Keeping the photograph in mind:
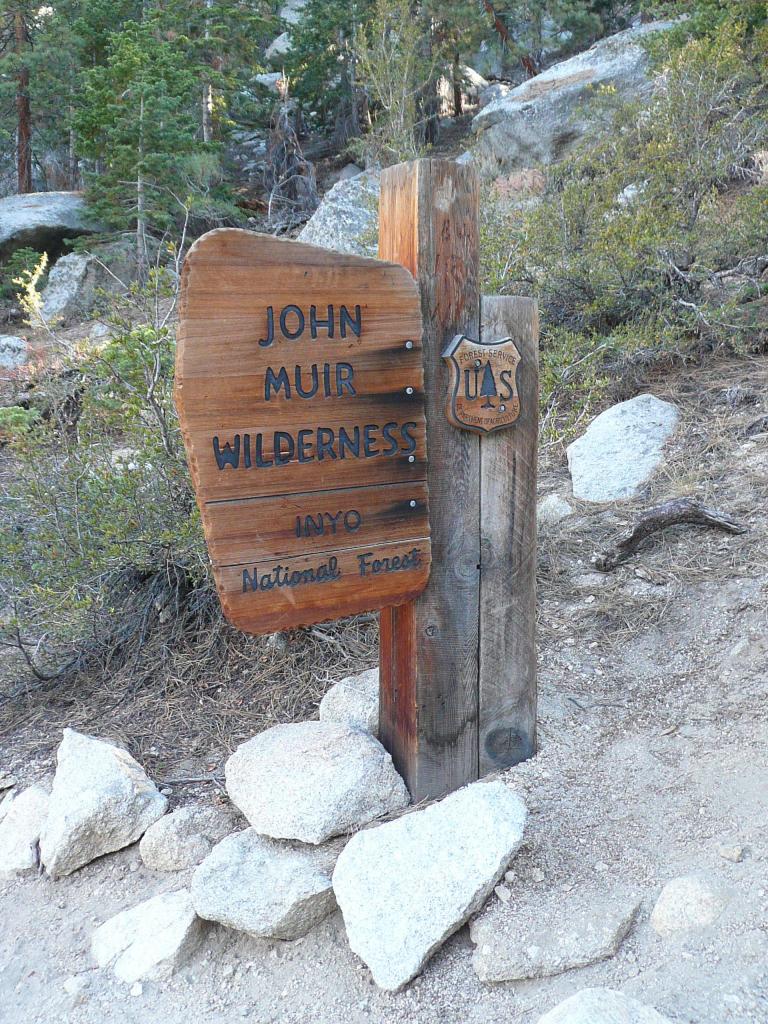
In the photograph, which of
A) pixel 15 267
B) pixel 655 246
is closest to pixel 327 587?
pixel 655 246

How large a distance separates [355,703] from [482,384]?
128 centimetres

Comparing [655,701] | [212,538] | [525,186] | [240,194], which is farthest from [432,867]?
[240,194]

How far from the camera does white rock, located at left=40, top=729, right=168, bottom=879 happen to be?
265 centimetres

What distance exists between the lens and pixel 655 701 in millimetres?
3057

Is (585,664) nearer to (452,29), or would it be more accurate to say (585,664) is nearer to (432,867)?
(432,867)

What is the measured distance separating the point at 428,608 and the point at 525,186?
763 centimetres

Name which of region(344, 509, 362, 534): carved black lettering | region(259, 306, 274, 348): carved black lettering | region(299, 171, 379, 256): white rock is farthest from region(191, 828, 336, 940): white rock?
region(299, 171, 379, 256): white rock

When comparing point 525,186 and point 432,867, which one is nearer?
point 432,867

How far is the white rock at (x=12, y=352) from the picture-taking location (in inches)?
433

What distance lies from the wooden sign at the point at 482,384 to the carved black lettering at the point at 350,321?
0.30 meters

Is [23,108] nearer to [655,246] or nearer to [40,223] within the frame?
[40,223]

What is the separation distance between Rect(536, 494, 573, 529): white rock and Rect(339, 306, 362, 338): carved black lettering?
2.60 meters

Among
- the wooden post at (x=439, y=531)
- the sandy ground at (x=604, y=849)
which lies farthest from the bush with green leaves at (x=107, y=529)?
the wooden post at (x=439, y=531)

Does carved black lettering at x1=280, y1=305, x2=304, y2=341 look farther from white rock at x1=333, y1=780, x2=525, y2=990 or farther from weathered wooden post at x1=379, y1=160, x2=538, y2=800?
white rock at x1=333, y1=780, x2=525, y2=990
